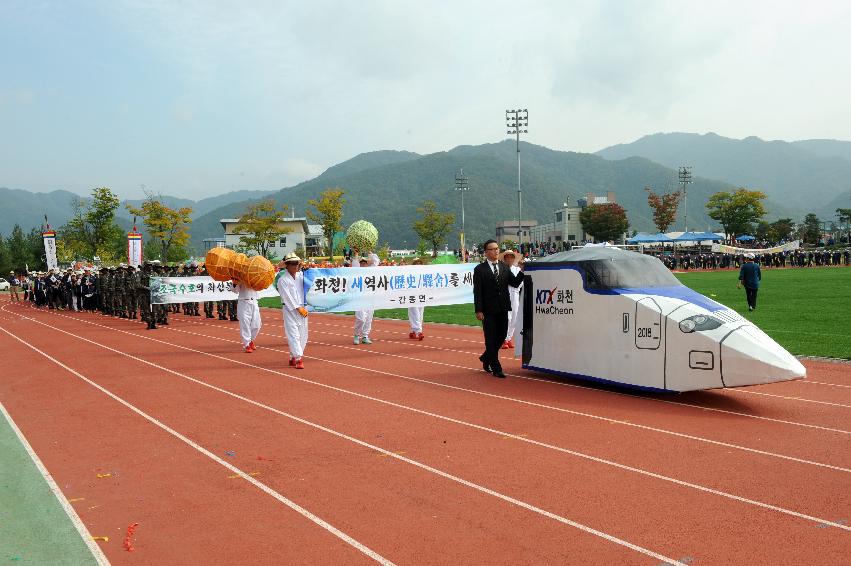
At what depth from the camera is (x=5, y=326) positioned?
972 inches

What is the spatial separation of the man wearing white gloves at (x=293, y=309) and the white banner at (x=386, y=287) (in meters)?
2.06

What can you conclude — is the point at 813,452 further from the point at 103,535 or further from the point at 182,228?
the point at 182,228

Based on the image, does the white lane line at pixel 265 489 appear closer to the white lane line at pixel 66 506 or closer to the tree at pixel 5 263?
the white lane line at pixel 66 506

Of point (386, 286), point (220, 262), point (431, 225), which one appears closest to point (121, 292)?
point (220, 262)

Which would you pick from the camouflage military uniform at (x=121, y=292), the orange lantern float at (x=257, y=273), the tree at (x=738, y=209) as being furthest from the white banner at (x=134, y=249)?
the tree at (x=738, y=209)

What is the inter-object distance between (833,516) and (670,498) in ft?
3.45

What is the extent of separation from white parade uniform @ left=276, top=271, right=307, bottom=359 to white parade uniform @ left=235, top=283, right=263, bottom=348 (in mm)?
2544

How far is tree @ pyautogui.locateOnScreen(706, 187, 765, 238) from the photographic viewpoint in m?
86.6

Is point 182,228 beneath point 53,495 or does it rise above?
above

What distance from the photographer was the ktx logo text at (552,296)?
9711mm

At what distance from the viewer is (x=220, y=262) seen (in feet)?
52.5

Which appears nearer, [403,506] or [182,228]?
[403,506]

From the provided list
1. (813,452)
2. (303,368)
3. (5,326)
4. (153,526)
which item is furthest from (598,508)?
(5,326)

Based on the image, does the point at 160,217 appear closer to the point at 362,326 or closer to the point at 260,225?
the point at 260,225
